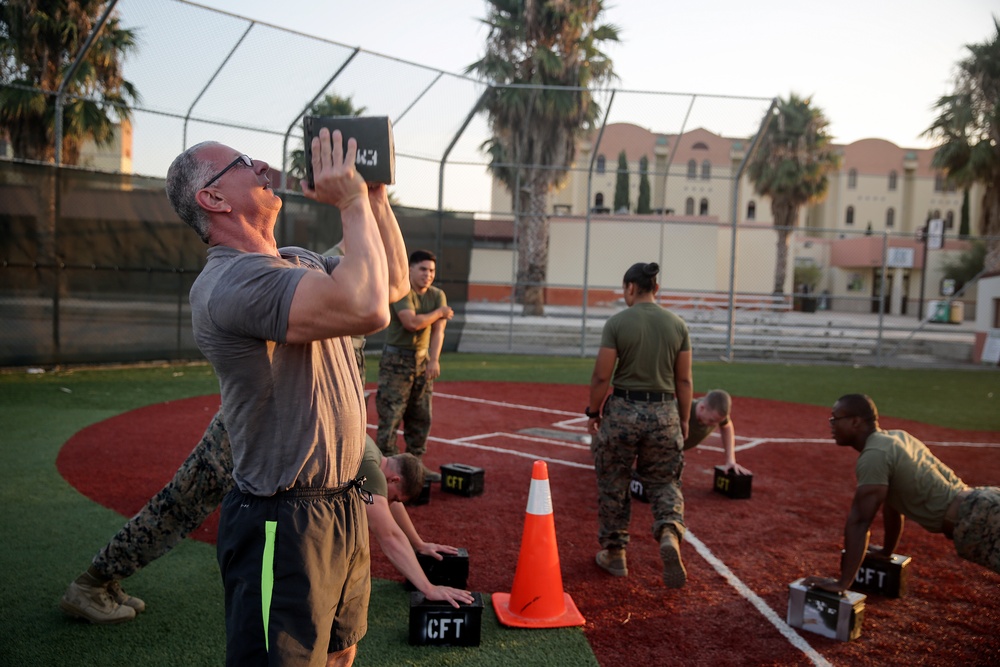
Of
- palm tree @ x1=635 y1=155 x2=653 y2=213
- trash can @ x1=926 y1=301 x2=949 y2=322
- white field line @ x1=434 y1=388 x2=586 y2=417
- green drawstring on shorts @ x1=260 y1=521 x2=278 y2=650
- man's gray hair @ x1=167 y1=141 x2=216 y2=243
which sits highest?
palm tree @ x1=635 y1=155 x2=653 y2=213

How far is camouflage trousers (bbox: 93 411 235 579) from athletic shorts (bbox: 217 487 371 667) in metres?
1.91

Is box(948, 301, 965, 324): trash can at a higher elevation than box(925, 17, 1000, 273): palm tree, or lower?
lower

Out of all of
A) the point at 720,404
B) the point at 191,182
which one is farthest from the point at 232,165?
the point at 720,404

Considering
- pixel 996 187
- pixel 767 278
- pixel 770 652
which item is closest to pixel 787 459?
pixel 770 652

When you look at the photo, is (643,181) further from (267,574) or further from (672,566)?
(267,574)

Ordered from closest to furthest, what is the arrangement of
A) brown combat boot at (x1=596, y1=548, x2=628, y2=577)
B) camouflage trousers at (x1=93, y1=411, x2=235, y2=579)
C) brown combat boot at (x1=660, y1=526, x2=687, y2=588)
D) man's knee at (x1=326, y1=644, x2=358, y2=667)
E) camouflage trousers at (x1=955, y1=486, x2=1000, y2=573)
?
1. man's knee at (x1=326, y1=644, x2=358, y2=667)
2. camouflage trousers at (x1=93, y1=411, x2=235, y2=579)
3. camouflage trousers at (x1=955, y1=486, x2=1000, y2=573)
4. brown combat boot at (x1=660, y1=526, x2=687, y2=588)
5. brown combat boot at (x1=596, y1=548, x2=628, y2=577)

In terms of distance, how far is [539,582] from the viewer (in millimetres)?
4395

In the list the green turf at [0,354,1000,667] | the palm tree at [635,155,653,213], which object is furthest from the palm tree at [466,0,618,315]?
the green turf at [0,354,1000,667]

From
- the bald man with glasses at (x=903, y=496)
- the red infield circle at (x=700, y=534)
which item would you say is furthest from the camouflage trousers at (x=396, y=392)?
the bald man with glasses at (x=903, y=496)

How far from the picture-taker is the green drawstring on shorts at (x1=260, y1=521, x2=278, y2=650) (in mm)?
2201

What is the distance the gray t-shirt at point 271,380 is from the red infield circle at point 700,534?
7.97 feet

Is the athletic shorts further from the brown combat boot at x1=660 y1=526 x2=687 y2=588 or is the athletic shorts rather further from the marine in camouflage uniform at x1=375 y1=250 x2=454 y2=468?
the marine in camouflage uniform at x1=375 y1=250 x2=454 y2=468

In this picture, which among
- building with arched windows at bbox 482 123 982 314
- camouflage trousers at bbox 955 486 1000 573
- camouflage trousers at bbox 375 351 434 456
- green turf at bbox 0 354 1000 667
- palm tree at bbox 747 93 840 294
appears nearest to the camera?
green turf at bbox 0 354 1000 667

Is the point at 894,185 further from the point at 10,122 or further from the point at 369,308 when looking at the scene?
the point at 369,308
